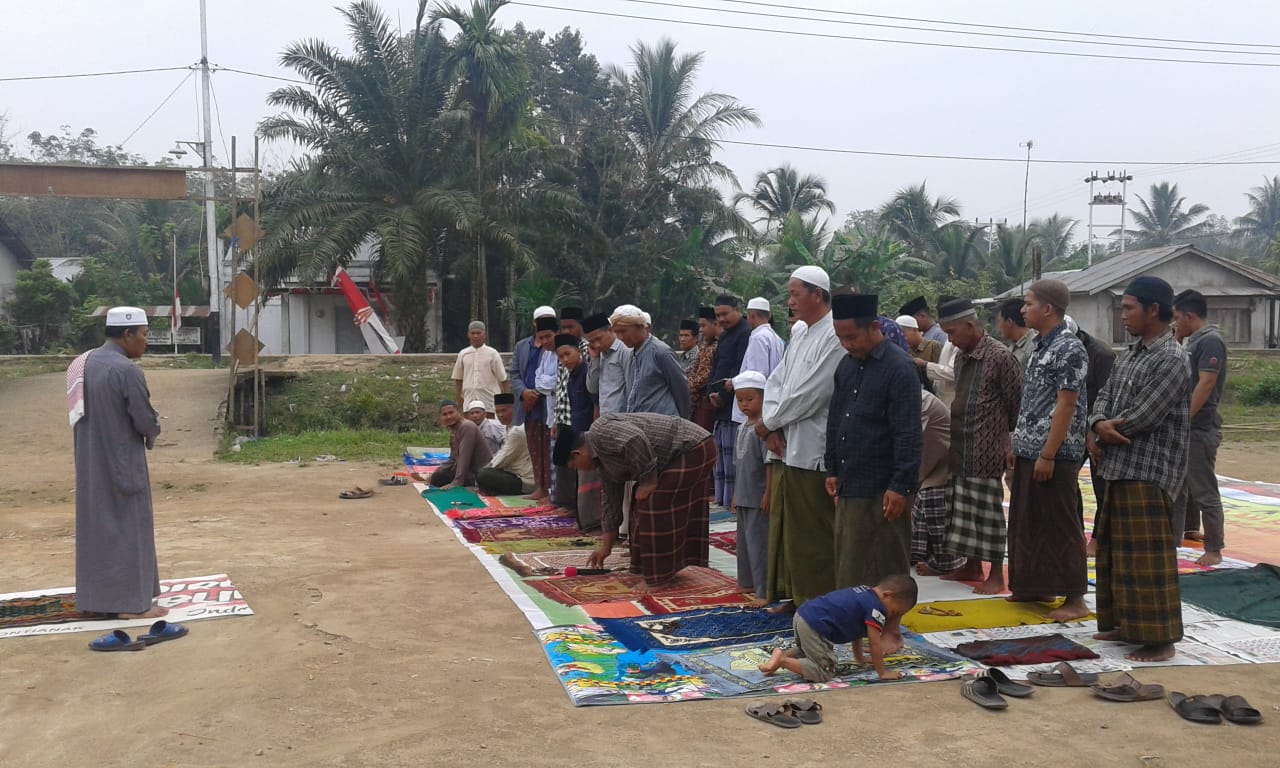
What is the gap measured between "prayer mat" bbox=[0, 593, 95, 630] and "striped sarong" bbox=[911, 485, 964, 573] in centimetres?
442

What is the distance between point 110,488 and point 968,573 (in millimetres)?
4627

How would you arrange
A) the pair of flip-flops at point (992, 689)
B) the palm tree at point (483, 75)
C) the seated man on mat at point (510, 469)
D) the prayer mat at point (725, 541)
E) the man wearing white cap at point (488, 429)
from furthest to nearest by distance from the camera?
the palm tree at point (483, 75)
the man wearing white cap at point (488, 429)
the seated man on mat at point (510, 469)
the prayer mat at point (725, 541)
the pair of flip-flops at point (992, 689)

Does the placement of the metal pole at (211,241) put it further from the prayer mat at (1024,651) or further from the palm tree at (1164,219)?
the palm tree at (1164,219)

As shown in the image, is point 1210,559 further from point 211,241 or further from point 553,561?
point 211,241

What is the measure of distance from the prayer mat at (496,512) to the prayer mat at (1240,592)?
4.93 metres

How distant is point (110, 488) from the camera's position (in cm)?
557

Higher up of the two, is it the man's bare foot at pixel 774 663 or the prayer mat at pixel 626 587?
the man's bare foot at pixel 774 663

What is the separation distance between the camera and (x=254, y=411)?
15438mm

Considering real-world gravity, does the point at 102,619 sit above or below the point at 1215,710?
below

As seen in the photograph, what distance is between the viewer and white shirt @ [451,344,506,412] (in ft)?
37.6

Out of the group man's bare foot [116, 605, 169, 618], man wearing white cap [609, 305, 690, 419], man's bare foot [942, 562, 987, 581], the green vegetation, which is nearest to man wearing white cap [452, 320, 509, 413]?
the green vegetation

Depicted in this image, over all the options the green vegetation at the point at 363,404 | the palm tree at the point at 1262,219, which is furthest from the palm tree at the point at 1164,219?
the green vegetation at the point at 363,404

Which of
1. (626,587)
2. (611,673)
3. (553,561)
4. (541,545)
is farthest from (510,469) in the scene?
(611,673)

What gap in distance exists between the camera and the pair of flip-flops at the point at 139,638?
5.01 meters
